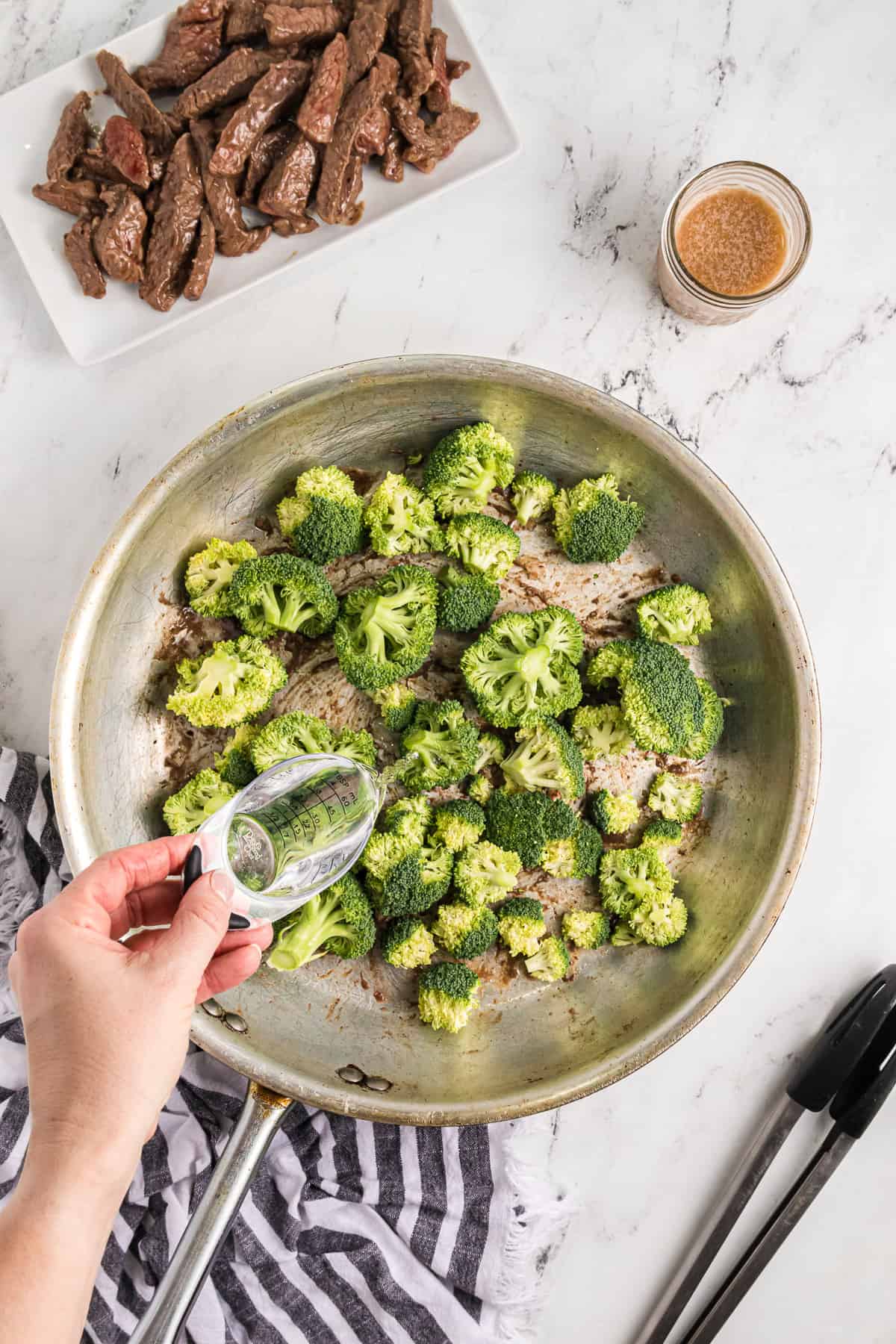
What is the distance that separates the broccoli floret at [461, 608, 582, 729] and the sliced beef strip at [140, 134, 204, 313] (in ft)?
4.68

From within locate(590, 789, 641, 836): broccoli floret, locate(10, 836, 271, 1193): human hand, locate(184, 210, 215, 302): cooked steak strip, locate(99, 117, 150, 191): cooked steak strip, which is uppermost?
locate(99, 117, 150, 191): cooked steak strip

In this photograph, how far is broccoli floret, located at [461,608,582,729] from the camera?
2773 mm

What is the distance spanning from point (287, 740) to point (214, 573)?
555 millimetres

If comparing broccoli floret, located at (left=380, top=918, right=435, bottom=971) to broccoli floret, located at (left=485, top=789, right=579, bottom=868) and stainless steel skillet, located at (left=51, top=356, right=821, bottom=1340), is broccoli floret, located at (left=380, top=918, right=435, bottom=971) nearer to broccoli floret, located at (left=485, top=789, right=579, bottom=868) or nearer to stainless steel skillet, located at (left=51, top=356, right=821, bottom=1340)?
stainless steel skillet, located at (left=51, top=356, right=821, bottom=1340)

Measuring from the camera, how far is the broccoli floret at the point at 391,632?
9.07 feet

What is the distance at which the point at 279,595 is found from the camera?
281 cm

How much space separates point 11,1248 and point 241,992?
106cm

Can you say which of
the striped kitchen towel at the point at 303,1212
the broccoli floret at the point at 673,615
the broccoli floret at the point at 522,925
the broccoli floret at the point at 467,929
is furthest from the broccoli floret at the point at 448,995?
the broccoli floret at the point at 673,615

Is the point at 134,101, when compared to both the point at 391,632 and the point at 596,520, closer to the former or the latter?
the point at 391,632

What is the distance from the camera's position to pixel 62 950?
189 cm

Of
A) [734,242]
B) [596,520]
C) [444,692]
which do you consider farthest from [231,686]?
[734,242]

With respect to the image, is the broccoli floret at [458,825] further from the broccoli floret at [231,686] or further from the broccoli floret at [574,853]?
the broccoli floret at [231,686]

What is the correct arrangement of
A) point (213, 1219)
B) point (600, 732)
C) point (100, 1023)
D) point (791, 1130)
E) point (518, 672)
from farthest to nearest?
point (791, 1130)
point (600, 732)
point (518, 672)
point (213, 1219)
point (100, 1023)

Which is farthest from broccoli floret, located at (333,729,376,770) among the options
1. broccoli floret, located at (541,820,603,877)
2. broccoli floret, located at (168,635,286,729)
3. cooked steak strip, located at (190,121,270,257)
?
cooked steak strip, located at (190,121,270,257)
